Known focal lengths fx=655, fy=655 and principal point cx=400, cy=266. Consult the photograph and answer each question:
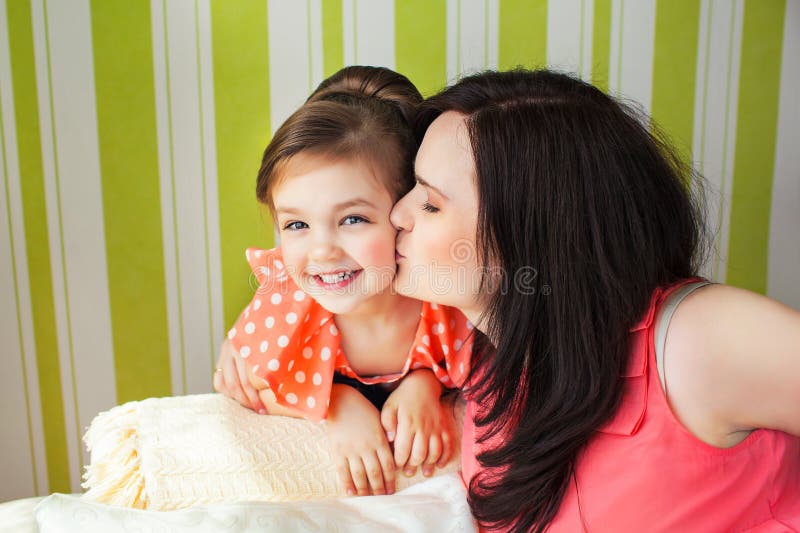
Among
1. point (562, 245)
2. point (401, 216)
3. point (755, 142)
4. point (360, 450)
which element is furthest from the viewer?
point (755, 142)

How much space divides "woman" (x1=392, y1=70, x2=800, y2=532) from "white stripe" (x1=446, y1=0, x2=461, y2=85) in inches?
20.1

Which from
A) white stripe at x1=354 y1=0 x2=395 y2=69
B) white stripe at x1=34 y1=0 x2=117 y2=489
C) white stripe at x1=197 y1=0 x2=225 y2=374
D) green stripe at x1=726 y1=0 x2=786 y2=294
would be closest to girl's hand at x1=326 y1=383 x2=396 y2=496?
white stripe at x1=197 y1=0 x2=225 y2=374

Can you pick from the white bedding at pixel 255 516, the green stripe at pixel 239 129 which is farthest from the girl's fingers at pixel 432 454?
the green stripe at pixel 239 129

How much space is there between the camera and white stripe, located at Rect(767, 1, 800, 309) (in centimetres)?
155

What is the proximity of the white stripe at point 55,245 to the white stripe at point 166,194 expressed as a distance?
223mm

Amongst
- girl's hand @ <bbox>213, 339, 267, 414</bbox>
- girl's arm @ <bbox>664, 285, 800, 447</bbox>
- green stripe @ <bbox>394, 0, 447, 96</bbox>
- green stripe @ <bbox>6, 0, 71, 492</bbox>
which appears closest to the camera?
girl's arm @ <bbox>664, 285, 800, 447</bbox>

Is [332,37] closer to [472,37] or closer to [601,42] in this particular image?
[472,37]

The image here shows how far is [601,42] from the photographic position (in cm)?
153

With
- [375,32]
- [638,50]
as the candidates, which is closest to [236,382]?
[375,32]

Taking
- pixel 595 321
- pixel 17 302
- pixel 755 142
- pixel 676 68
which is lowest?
pixel 17 302

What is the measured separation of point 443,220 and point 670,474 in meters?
0.47

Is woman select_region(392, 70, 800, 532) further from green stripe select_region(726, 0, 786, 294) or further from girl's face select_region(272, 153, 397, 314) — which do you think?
green stripe select_region(726, 0, 786, 294)

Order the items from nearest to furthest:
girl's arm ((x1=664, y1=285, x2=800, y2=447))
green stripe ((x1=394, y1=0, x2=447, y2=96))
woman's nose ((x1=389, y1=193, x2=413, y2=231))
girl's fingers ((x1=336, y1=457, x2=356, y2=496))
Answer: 1. girl's arm ((x1=664, y1=285, x2=800, y2=447))
2. woman's nose ((x1=389, y1=193, x2=413, y2=231))
3. girl's fingers ((x1=336, y1=457, x2=356, y2=496))
4. green stripe ((x1=394, y1=0, x2=447, y2=96))

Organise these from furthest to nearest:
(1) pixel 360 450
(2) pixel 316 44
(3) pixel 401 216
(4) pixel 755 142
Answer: (4) pixel 755 142
(2) pixel 316 44
(1) pixel 360 450
(3) pixel 401 216
